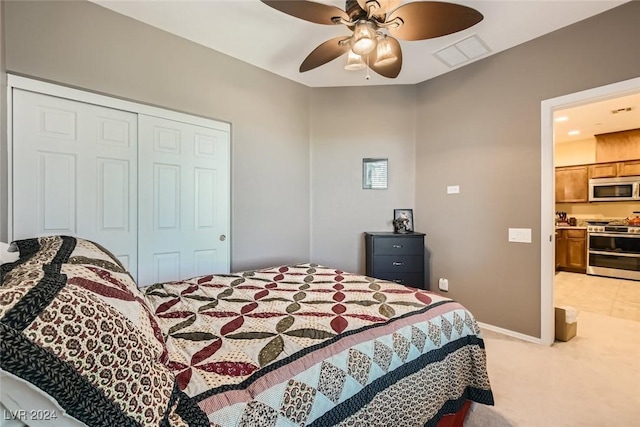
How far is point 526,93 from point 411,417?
2.99 meters

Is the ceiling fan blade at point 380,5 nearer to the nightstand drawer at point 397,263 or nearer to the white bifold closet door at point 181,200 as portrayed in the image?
the white bifold closet door at point 181,200

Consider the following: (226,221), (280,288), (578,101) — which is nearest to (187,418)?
(280,288)

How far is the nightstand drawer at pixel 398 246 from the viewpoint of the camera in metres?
3.28

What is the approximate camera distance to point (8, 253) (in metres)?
1.00

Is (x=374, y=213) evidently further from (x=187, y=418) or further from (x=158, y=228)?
(x=187, y=418)

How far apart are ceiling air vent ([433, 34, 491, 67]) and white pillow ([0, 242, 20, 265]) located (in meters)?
3.37

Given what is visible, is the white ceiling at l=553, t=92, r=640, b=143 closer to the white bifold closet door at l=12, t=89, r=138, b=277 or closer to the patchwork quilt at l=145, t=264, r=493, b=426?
the patchwork quilt at l=145, t=264, r=493, b=426

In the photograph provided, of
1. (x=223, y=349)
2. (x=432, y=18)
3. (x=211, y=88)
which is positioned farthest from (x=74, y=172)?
(x=432, y=18)

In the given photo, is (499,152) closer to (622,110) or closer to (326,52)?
(326,52)

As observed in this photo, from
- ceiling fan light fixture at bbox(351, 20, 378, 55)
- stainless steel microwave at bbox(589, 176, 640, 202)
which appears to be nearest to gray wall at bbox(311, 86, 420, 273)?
ceiling fan light fixture at bbox(351, 20, 378, 55)

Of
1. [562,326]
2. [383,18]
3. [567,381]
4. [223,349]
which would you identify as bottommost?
[567,381]

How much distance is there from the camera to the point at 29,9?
194 centimetres

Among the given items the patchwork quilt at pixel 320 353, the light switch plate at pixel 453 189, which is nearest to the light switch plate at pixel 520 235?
the light switch plate at pixel 453 189

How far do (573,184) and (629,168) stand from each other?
0.84 metres
